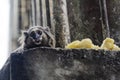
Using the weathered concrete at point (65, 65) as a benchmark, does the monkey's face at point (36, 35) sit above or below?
above

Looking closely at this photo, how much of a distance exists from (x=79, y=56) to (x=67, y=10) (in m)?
1.72

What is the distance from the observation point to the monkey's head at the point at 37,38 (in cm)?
229

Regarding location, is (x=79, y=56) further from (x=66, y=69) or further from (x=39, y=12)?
(x=39, y=12)

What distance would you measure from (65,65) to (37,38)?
56 cm

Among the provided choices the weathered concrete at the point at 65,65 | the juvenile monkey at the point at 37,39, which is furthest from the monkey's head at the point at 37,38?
the weathered concrete at the point at 65,65

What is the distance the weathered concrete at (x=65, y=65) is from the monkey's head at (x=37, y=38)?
0.24 meters

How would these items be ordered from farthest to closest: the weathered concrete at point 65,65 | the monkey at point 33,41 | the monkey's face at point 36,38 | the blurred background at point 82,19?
1. the blurred background at point 82,19
2. the monkey's face at point 36,38
3. the monkey at point 33,41
4. the weathered concrete at point 65,65

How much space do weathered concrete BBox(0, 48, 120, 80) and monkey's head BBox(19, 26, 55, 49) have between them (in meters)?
0.24

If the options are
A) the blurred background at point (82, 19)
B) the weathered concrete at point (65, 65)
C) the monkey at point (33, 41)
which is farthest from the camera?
the blurred background at point (82, 19)

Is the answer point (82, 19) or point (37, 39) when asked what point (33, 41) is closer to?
point (37, 39)

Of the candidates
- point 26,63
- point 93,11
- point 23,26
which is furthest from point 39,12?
point 26,63

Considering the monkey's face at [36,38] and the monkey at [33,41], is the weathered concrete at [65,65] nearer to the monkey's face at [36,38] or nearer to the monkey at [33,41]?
the monkey at [33,41]

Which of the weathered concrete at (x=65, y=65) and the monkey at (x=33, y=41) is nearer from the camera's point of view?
the weathered concrete at (x=65, y=65)

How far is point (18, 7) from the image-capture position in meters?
5.74
